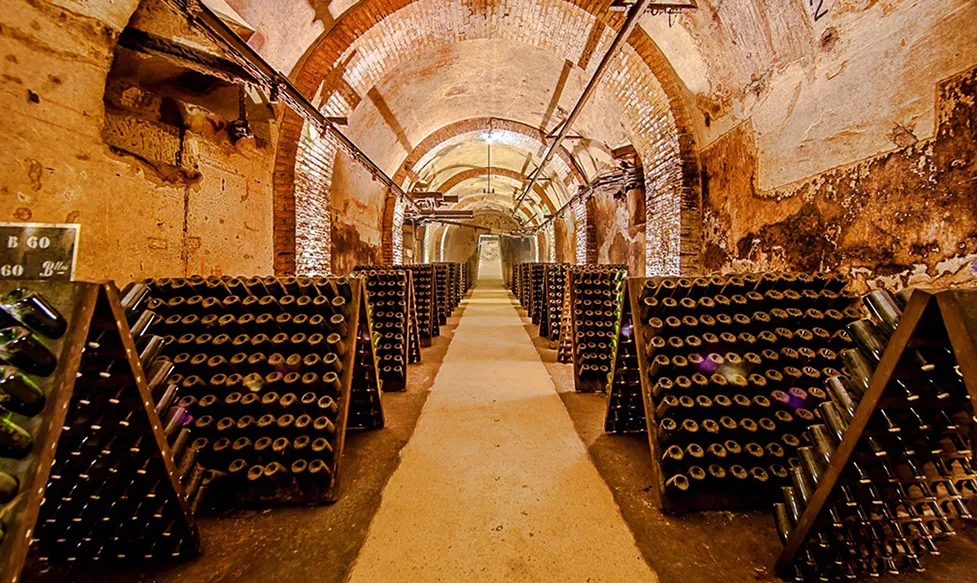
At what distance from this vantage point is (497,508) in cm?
200

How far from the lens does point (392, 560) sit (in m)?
1.65

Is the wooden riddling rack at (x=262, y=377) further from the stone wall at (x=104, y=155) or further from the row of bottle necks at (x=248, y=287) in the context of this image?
the stone wall at (x=104, y=155)

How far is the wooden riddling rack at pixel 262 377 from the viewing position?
6.61 feet

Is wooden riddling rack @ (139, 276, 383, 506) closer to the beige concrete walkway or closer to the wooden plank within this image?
the beige concrete walkway

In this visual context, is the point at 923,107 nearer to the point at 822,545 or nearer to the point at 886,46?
the point at 886,46

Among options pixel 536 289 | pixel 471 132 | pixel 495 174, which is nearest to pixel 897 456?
pixel 536 289

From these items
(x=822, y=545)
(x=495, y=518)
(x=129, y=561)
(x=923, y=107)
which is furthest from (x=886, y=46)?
(x=129, y=561)

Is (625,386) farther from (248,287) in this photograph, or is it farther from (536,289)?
(536,289)

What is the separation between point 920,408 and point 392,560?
2.21m

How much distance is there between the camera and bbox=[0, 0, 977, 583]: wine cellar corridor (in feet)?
4.72

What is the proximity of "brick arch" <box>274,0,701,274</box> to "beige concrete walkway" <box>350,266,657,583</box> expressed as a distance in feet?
Result: 11.4

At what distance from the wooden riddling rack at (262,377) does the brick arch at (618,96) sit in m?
3.49

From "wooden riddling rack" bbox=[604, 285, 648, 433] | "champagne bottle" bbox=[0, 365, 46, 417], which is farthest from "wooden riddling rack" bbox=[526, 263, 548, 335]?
"champagne bottle" bbox=[0, 365, 46, 417]

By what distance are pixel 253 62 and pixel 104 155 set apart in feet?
5.34
